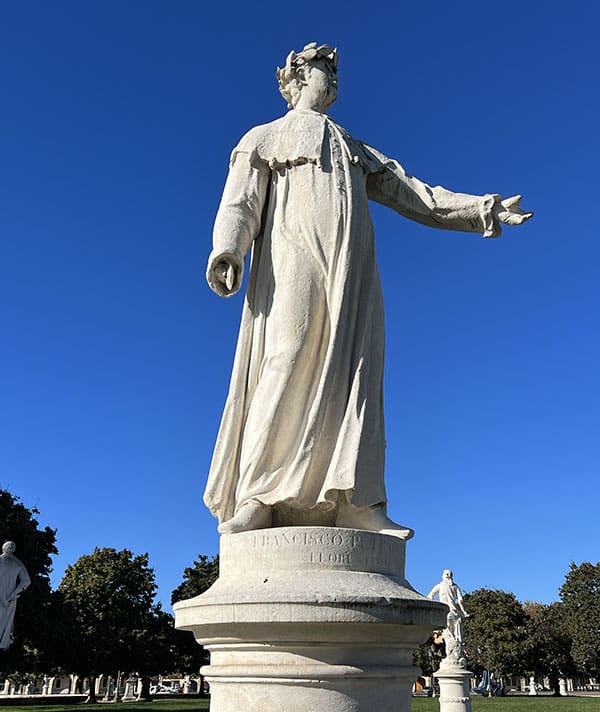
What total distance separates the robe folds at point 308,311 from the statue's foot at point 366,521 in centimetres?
6

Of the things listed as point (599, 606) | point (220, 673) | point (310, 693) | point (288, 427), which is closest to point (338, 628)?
point (310, 693)

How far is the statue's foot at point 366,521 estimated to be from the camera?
4469 millimetres

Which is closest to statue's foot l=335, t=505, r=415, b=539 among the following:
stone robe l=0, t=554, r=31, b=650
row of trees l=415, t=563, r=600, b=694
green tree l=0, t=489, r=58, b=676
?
stone robe l=0, t=554, r=31, b=650

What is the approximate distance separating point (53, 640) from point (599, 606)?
1929 inches

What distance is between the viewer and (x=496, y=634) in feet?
209

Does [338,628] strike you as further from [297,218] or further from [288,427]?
[297,218]

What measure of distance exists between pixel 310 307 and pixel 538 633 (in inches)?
2750

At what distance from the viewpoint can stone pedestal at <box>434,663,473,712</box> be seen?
2223cm

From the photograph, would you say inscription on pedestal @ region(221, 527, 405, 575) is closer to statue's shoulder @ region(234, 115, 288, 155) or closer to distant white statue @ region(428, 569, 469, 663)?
statue's shoulder @ region(234, 115, 288, 155)

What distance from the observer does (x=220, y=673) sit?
154 inches

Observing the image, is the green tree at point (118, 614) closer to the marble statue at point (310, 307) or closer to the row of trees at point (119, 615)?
the row of trees at point (119, 615)

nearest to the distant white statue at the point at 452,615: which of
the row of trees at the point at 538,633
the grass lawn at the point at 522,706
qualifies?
the grass lawn at the point at 522,706

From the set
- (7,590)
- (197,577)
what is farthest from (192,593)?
(7,590)

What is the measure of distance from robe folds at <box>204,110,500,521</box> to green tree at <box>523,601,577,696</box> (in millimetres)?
66244
